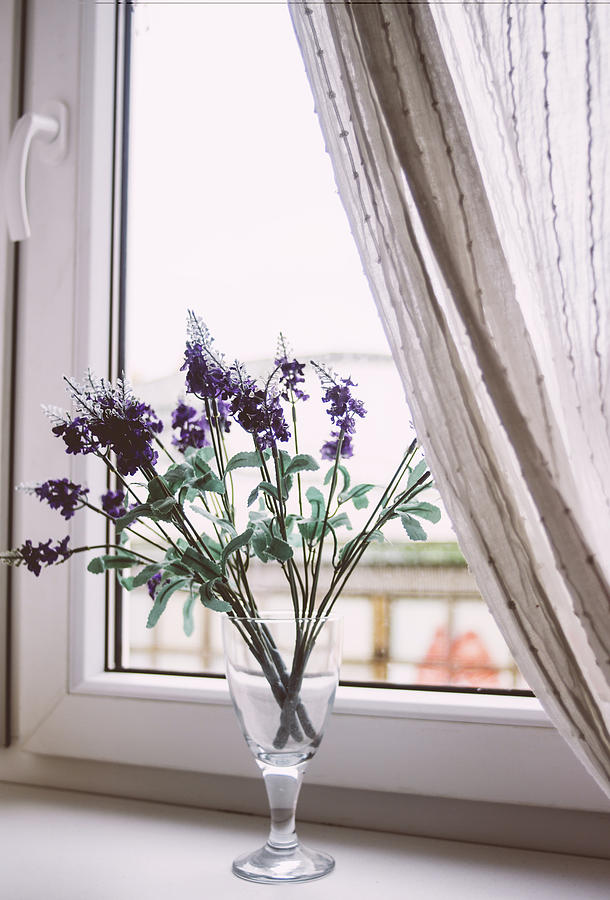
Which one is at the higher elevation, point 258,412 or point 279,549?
point 258,412

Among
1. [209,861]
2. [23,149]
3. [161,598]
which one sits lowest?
[209,861]

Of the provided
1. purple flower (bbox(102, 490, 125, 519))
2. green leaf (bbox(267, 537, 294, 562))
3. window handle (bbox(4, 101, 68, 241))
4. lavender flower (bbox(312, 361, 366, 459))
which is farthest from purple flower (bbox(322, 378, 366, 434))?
window handle (bbox(4, 101, 68, 241))

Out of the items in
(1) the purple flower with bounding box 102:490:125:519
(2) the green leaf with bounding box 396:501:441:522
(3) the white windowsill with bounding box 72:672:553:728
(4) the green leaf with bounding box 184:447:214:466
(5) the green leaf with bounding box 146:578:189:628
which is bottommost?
(3) the white windowsill with bounding box 72:672:553:728

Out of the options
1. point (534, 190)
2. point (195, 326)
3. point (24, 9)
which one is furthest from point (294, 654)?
point (24, 9)

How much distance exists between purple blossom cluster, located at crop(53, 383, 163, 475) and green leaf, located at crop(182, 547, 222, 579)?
8cm

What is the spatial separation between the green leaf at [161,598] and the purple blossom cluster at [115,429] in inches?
4.5

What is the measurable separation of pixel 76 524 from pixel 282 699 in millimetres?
422

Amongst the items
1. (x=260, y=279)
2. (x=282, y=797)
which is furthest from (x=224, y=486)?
(x=260, y=279)

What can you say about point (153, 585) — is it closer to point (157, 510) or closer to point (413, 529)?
point (157, 510)

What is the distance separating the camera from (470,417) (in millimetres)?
619

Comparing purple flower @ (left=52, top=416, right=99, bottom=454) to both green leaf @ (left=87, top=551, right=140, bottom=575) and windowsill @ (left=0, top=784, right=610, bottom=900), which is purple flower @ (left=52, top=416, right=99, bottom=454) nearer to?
green leaf @ (left=87, top=551, right=140, bottom=575)

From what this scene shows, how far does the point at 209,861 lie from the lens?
78 cm

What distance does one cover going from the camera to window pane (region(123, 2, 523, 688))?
38.6 inches

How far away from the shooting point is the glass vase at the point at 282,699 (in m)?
0.72
